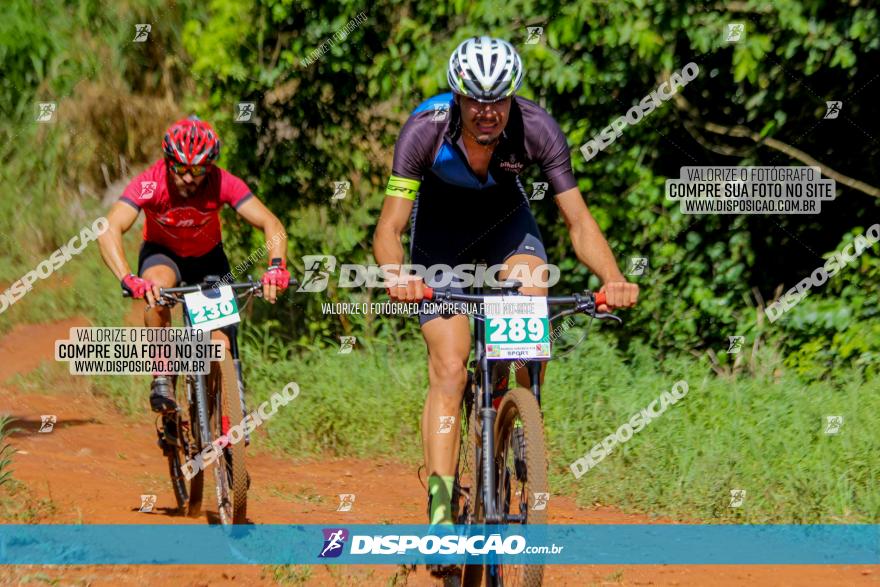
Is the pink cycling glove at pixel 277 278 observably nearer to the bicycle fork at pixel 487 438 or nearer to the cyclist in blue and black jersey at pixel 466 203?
the cyclist in blue and black jersey at pixel 466 203

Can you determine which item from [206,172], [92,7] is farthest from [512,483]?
[92,7]

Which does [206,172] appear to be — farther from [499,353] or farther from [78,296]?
[78,296]

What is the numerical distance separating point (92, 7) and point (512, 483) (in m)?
11.4

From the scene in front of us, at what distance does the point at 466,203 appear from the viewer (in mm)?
5551

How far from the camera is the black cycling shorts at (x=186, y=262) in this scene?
7.01 meters

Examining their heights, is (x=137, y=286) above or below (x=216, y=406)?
above

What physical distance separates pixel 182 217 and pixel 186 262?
30 centimetres

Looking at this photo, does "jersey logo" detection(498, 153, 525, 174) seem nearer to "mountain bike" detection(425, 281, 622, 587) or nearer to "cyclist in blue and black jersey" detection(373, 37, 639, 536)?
"cyclist in blue and black jersey" detection(373, 37, 639, 536)

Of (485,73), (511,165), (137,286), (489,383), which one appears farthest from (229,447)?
(485,73)

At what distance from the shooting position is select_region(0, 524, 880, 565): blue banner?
584cm

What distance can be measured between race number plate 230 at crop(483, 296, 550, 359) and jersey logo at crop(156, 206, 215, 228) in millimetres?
2865

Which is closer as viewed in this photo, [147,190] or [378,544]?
[378,544]

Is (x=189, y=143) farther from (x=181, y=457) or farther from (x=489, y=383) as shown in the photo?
(x=489, y=383)

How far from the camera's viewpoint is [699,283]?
9.48 m
